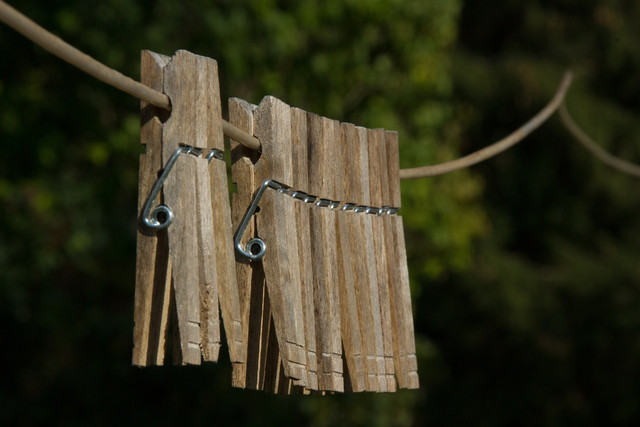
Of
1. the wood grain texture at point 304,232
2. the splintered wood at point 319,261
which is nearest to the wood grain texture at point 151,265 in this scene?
the splintered wood at point 319,261

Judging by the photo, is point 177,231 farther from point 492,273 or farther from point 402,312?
point 492,273

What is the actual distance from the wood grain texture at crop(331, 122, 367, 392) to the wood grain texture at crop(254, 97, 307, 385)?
160 millimetres

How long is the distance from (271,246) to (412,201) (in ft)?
15.2

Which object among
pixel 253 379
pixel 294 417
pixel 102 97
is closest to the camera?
pixel 253 379

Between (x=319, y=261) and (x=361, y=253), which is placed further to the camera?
(x=361, y=253)

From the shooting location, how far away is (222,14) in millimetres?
5969

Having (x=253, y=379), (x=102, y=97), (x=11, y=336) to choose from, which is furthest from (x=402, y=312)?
(x=11, y=336)

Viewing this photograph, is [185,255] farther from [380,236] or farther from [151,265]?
A: [380,236]

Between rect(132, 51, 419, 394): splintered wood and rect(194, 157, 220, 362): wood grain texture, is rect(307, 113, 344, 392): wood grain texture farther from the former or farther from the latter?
rect(194, 157, 220, 362): wood grain texture

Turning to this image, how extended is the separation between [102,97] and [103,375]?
2453mm

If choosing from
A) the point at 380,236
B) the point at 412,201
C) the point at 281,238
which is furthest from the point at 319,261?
the point at 412,201


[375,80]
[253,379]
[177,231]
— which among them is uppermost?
[375,80]

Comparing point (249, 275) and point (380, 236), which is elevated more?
point (380, 236)

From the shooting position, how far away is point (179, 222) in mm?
1511
